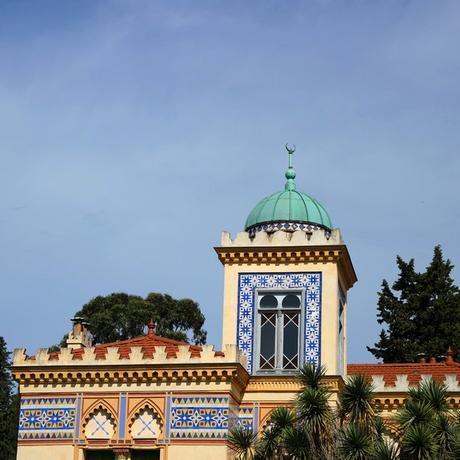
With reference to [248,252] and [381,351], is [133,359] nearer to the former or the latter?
[248,252]

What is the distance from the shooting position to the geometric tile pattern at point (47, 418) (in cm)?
2908

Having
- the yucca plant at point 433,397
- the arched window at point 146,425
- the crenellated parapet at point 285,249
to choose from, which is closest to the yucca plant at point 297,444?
the yucca plant at point 433,397

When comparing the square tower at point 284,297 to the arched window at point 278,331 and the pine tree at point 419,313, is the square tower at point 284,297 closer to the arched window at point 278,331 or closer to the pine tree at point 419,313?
the arched window at point 278,331

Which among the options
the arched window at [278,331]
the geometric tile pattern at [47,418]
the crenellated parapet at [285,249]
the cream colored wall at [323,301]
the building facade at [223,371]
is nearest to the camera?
the building facade at [223,371]

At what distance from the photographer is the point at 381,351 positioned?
48.6m

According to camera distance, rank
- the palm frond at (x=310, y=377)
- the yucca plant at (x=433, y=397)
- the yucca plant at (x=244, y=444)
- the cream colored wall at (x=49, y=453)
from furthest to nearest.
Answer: the cream colored wall at (x=49, y=453) → the yucca plant at (x=244, y=444) → the palm frond at (x=310, y=377) → the yucca plant at (x=433, y=397)

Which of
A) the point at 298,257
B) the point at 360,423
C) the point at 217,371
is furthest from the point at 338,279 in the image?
the point at 360,423

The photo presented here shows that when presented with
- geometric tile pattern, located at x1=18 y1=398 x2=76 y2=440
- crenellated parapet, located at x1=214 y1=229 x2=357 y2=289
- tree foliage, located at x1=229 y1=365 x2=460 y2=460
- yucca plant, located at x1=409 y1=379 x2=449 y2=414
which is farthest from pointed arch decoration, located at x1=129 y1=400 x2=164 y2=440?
yucca plant, located at x1=409 y1=379 x2=449 y2=414

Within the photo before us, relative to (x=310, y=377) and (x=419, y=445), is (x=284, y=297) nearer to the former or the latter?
(x=310, y=377)

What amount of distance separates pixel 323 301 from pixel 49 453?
811 cm

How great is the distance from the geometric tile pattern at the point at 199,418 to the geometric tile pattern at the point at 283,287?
206 centimetres

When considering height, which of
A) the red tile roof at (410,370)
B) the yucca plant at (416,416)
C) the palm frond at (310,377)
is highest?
the red tile roof at (410,370)

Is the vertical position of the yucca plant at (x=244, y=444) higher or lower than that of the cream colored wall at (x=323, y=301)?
lower

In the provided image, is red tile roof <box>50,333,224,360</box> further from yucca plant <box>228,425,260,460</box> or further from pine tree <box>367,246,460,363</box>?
pine tree <box>367,246,460,363</box>
